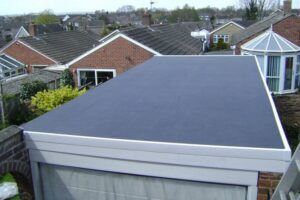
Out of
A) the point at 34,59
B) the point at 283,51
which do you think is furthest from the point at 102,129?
the point at 34,59

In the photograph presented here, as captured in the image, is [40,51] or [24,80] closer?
[24,80]

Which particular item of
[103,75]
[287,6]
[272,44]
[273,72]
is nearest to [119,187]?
[273,72]

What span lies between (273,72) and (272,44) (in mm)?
1547

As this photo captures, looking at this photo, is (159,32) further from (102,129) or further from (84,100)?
(102,129)

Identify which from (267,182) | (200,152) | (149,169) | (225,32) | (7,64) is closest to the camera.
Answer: (267,182)

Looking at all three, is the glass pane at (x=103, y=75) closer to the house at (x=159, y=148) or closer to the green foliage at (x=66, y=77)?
the green foliage at (x=66, y=77)

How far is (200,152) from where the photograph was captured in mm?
3576

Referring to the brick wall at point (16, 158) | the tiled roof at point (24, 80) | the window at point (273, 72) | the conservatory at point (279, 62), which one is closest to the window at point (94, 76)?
the tiled roof at point (24, 80)

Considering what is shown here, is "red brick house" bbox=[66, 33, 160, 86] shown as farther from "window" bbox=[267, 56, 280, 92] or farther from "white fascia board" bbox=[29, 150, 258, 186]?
"white fascia board" bbox=[29, 150, 258, 186]

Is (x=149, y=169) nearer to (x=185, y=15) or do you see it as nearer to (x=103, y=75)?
(x=103, y=75)

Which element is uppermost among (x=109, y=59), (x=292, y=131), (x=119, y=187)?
(x=119, y=187)

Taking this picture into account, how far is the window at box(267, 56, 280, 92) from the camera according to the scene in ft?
59.5

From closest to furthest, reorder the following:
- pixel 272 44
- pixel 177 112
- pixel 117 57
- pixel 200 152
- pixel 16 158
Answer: pixel 200 152 < pixel 16 158 < pixel 177 112 < pixel 272 44 < pixel 117 57

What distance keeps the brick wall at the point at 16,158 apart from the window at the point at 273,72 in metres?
16.0
